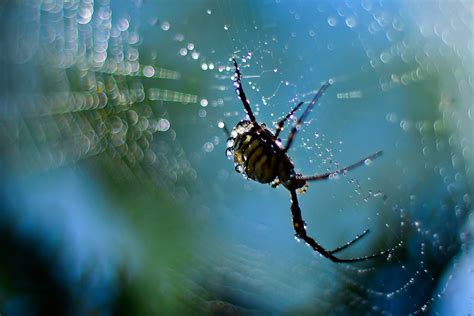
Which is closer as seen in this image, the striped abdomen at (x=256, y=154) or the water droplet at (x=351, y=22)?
the striped abdomen at (x=256, y=154)

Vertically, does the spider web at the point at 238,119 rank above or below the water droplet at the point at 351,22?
below

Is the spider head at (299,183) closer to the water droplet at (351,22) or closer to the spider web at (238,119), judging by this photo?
the spider web at (238,119)

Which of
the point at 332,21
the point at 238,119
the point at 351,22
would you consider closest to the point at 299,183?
the point at 238,119

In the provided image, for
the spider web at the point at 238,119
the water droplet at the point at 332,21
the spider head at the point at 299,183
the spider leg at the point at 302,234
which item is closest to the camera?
the spider head at the point at 299,183

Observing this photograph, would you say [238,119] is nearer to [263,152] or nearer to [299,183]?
[299,183]

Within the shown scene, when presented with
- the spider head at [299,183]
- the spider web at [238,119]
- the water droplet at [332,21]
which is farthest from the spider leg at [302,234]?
the water droplet at [332,21]

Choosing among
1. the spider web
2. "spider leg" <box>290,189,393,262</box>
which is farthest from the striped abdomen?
the spider web

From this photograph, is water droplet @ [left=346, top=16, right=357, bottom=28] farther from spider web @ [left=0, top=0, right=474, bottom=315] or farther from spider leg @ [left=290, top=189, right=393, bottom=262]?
spider leg @ [left=290, top=189, right=393, bottom=262]
